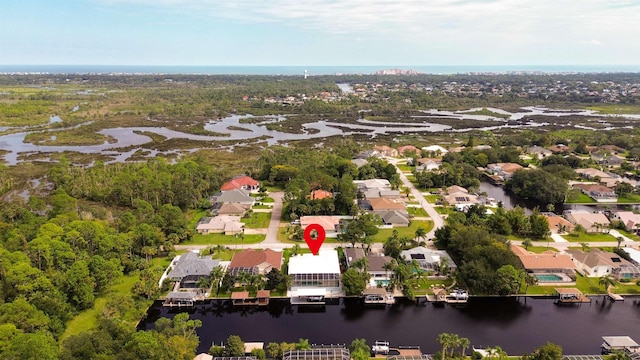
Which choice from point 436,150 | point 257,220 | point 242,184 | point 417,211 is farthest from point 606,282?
point 436,150

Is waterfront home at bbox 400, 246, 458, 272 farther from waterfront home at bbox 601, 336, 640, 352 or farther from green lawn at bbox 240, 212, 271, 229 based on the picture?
green lawn at bbox 240, 212, 271, 229

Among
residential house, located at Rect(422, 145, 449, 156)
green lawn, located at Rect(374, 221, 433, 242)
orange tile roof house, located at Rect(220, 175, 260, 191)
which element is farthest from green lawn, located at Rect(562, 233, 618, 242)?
orange tile roof house, located at Rect(220, 175, 260, 191)

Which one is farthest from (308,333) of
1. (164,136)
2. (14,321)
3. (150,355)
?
(164,136)

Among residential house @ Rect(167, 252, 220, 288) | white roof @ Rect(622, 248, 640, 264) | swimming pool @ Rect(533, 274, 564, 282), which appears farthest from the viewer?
white roof @ Rect(622, 248, 640, 264)

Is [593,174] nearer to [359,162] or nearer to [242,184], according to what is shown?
[359,162]

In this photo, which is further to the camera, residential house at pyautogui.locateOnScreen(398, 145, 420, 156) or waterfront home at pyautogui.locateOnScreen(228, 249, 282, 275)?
residential house at pyautogui.locateOnScreen(398, 145, 420, 156)

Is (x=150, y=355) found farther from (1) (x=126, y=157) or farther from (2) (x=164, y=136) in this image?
(2) (x=164, y=136)
